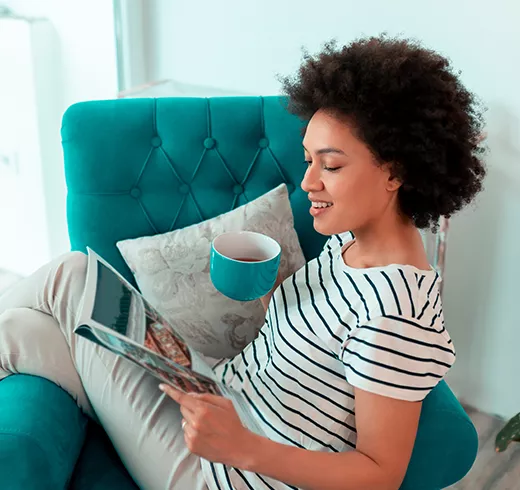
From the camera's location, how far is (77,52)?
213 centimetres

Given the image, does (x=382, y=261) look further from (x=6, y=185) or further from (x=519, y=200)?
(x=6, y=185)

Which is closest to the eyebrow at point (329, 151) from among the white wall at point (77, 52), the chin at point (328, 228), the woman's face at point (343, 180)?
the woman's face at point (343, 180)

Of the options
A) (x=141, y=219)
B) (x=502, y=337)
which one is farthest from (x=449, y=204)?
(x=502, y=337)

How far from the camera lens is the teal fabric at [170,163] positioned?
138cm

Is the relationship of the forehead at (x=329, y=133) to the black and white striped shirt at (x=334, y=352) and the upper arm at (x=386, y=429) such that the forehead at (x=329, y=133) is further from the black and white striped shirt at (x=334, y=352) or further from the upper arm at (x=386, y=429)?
the upper arm at (x=386, y=429)

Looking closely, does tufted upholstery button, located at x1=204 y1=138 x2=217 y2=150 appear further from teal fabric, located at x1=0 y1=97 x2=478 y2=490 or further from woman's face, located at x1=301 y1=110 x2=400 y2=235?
woman's face, located at x1=301 y1=110 x2=400 y2=235

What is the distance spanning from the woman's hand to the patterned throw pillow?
458 millimetres

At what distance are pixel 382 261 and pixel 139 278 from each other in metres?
0.58

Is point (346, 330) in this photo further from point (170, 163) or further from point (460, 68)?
point (460, 68)

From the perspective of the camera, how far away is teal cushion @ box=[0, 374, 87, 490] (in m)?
0.89

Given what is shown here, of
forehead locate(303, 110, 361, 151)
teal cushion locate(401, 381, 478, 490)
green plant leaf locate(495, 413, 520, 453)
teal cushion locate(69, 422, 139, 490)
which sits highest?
forehead locate(303, 110, 361, 151)

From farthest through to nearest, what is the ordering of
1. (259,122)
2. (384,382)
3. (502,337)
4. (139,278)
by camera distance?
(502,337), (259,122), (139,278), (384,382)

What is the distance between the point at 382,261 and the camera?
3.06 feet

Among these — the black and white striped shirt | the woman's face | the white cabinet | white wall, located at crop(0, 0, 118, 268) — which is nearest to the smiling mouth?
the woman's face
